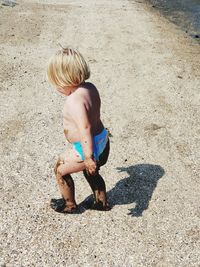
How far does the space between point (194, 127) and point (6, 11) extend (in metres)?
12.8

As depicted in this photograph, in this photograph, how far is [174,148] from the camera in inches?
336

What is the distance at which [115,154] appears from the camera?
8172 mm

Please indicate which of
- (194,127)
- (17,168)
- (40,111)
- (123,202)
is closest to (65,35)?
(40,111)

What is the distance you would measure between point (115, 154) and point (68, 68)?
3.55 meters

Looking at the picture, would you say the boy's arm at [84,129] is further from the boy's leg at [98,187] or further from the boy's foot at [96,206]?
the boy's foot at [96,206]

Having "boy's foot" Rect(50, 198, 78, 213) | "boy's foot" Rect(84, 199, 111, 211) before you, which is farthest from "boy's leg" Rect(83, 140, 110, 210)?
"boy's foot" Rect(50, 198, 78, 213)

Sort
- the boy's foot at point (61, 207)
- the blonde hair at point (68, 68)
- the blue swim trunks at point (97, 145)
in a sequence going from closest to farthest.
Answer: the blonde hair at point (68, 68) < the blue swim trunks at point (97, 145) < the boy's foot at point (61, 207)

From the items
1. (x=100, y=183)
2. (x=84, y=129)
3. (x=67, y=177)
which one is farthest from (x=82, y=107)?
(x=100, y=183)

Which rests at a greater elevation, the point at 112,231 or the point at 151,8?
the point at 112,231

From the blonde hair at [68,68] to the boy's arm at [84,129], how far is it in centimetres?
30

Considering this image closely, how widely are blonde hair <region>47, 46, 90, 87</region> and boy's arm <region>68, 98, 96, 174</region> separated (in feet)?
0.97

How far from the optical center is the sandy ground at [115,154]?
19.3 ft

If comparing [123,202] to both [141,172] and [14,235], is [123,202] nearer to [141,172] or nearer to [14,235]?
[141,172]

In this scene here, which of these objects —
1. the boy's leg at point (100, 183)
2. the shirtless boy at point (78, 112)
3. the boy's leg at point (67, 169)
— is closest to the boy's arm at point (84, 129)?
the shirtless boy at point (78, 112)
